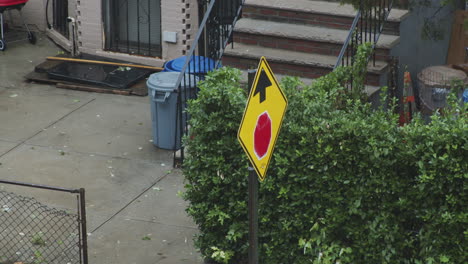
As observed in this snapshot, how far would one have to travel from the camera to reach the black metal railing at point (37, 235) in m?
7.79

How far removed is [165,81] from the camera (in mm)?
10062

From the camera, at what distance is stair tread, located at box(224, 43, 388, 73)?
31.7ft

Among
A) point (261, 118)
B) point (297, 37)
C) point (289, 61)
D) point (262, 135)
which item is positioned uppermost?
point (261, 118)

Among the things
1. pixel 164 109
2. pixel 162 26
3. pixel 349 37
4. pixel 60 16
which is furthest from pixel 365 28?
pixel 60 16

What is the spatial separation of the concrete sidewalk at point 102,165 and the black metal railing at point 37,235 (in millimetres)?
210

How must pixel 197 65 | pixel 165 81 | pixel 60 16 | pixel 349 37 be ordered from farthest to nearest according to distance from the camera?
pixel 60 16 → pixel 197 65 → pixel 165 81 → pixel 349 37

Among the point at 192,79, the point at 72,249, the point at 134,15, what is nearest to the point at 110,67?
the point at 134,15

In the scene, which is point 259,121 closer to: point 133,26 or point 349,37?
point 349,37

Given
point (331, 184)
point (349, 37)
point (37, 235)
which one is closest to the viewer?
point (331, 184)

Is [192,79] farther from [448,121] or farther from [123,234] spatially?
[448,121]

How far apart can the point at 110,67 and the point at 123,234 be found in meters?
5.09

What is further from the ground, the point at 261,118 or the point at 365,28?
the point at 261,118

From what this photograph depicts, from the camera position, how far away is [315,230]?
6.97 meters

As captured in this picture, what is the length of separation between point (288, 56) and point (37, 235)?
3571 mm
